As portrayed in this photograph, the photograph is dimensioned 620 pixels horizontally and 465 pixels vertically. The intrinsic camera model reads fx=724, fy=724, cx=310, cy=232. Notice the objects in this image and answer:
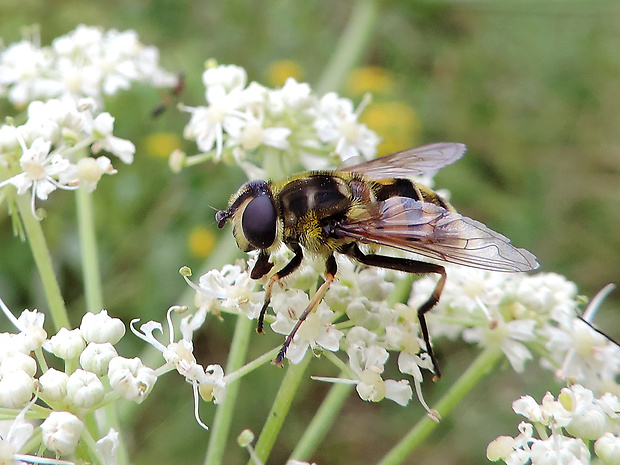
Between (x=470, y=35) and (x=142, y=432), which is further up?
(x=470, y=35)

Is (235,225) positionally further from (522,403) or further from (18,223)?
(522,403)

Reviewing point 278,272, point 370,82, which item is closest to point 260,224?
point 278,272

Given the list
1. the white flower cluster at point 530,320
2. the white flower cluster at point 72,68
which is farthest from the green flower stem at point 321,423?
the white flower cluster at point 72,68

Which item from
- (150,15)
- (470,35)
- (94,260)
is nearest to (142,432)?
(94,260)

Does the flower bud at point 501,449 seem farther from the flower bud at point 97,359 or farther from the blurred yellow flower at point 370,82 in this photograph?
the blurred yellow flower at point 370,82

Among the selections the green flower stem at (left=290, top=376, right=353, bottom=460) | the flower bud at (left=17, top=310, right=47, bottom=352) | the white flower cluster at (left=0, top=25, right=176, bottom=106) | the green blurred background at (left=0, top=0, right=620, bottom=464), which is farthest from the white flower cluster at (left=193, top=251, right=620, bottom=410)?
the white flower cluster at (left=0, top=25, right=176, bottom=106)

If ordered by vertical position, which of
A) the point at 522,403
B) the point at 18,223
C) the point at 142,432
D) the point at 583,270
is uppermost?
the point at 522,403

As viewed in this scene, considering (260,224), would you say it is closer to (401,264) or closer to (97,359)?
(401,264)
